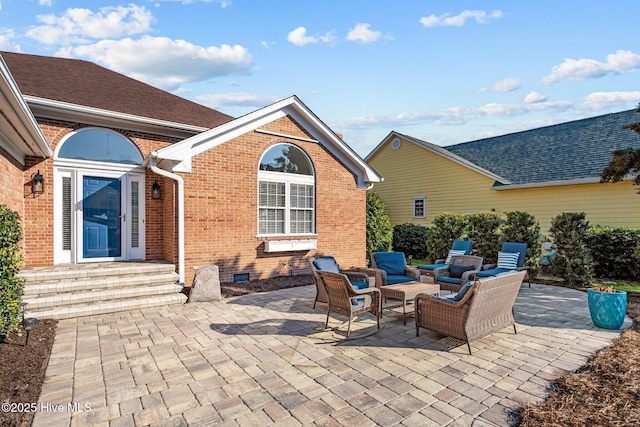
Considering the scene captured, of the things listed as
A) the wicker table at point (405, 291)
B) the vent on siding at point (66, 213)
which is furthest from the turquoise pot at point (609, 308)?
the vent on siding at point (66, 213)

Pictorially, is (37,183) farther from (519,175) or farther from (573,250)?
(519,175)

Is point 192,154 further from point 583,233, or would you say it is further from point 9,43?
point 583,233

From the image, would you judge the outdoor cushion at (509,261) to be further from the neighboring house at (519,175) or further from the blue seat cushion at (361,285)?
the neighboring house at (519,175)

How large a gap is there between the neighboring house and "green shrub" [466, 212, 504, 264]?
15.3 feet

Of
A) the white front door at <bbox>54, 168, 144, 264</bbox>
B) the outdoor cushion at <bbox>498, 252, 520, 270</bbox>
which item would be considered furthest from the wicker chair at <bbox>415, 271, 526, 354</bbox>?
the white front door at <bbox>54, 168, 144, 264</bbox>

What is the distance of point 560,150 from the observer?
599 inches

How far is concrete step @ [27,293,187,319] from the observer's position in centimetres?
591

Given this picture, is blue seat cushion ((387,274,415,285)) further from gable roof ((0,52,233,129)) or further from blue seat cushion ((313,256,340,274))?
gable roof ((0,52,233,129))

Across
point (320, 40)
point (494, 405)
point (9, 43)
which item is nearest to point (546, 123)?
point (320, 40)

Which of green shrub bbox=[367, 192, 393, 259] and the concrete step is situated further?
green shrub bbox=[367, 192, 393, 259]

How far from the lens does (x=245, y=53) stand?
13359 mm

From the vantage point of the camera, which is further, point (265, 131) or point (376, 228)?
point (376, 228)

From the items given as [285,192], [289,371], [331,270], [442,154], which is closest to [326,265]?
[331,270]

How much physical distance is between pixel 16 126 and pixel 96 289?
10.6ft
